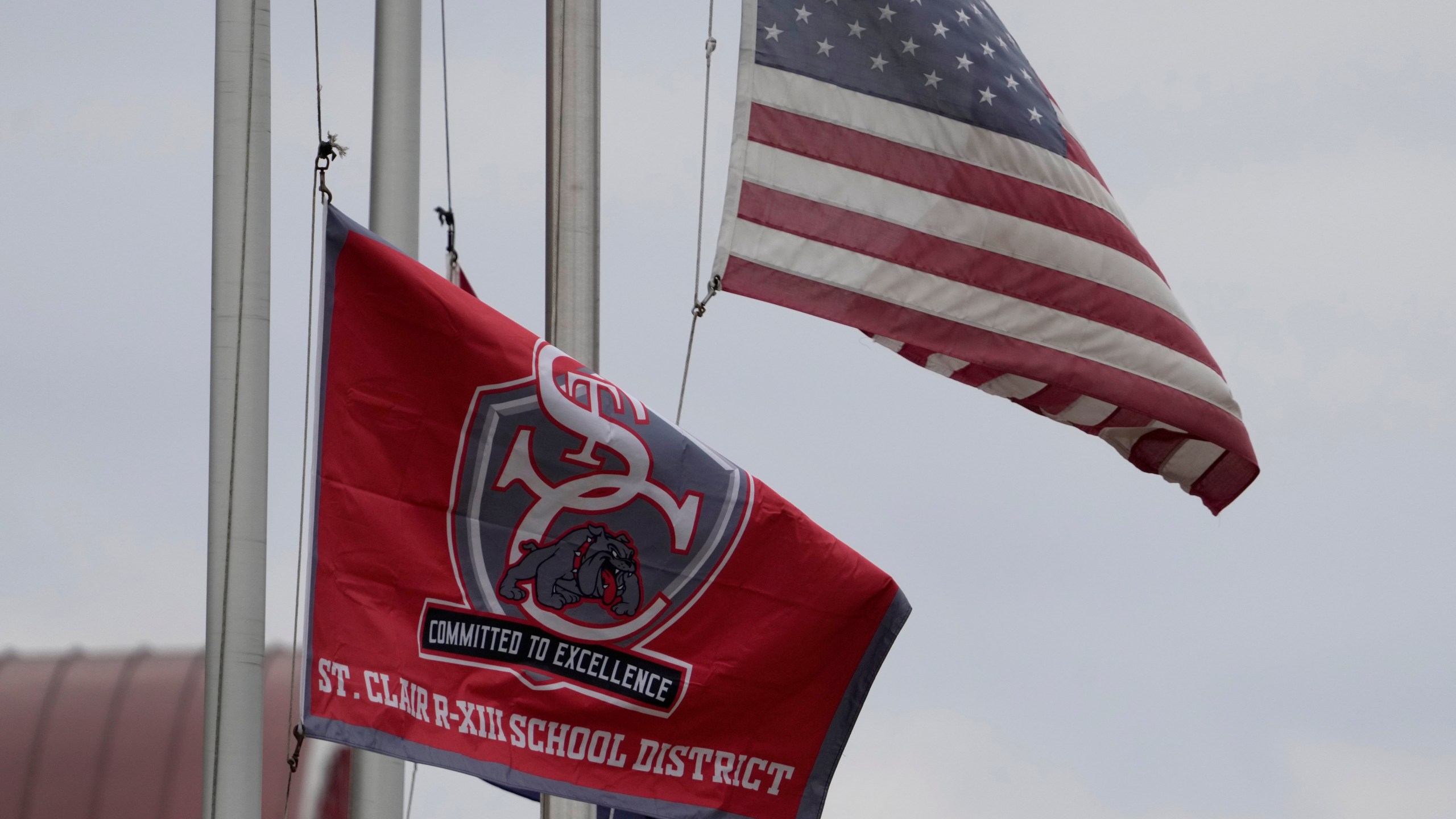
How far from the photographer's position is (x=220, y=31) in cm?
684

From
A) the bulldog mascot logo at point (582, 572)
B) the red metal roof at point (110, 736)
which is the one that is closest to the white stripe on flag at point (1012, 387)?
the bulldog mascot logo at point (582, 572)

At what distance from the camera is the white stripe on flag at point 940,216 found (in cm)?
846

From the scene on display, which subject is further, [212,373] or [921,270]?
[921,270]

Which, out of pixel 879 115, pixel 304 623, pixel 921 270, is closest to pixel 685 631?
pixel 304 623

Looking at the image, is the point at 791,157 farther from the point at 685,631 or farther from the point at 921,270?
the point at 685,631

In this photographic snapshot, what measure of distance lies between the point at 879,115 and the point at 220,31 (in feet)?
10.9

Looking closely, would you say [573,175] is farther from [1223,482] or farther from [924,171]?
[1223,482]

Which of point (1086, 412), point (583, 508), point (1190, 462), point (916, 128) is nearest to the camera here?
point (583, 508)

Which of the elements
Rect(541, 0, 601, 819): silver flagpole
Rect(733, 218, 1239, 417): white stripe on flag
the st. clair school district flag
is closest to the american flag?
Rect(733, 218, 1239, 417): white stripe on flag

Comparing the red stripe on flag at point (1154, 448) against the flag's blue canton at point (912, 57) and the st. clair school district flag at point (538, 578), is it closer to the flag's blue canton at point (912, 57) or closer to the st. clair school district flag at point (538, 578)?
the flag's blue canton at point (912, 57)

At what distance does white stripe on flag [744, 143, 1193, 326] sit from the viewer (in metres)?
8.46

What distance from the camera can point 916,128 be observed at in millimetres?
8891

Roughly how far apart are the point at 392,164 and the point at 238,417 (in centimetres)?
141

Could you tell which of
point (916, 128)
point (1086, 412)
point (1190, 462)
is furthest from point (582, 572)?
point (1190, 462)
